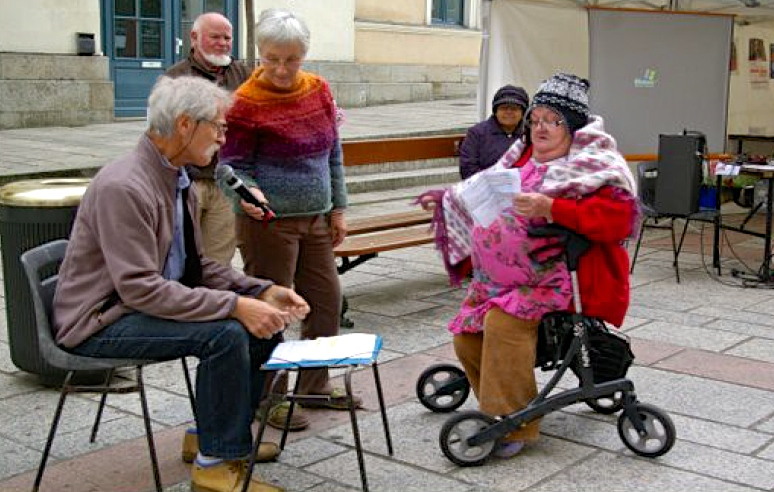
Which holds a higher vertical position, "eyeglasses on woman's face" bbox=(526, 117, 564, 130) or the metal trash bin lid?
"eyeglasses on woman's face" bbox=(526, 117, 564, 130)

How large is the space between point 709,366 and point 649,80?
5.67m

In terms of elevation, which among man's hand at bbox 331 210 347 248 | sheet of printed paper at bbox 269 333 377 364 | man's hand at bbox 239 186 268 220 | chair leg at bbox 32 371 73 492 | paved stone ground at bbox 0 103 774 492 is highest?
man's hand at bbox 239 186 268 220

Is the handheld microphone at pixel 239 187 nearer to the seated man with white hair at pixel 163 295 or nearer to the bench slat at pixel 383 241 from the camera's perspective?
the seated man with white hair at pixel 163 295

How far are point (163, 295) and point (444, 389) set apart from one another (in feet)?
5.27

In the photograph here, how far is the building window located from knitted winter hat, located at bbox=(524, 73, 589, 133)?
16205 millimetres

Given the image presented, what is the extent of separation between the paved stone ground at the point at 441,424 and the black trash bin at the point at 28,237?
140 mm

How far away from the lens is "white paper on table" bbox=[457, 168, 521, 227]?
4.12 metres

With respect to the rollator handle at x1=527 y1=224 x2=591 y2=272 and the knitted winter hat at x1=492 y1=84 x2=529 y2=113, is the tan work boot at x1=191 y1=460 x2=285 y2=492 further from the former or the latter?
the knitted winter hat at x1=492 y1=84 x2=529 y2=113

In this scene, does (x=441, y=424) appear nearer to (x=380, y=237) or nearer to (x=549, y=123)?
(x=549, y=123)

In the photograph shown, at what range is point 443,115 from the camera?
16.5 m

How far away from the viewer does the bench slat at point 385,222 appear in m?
6.94

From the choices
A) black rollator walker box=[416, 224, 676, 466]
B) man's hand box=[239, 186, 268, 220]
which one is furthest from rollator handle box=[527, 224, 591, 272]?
man's hand box=[239, 186, 268, 220]

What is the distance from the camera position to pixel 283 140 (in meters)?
4.39

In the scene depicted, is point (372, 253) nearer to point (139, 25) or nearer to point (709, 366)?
point (709, 366)
